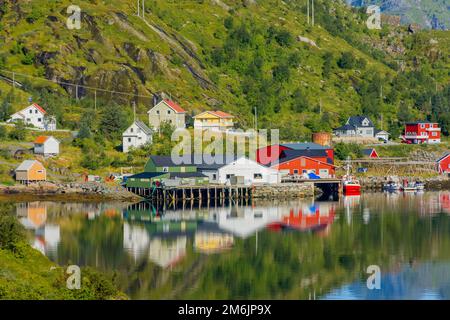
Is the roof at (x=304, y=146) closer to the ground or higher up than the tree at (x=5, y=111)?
closer to the ground

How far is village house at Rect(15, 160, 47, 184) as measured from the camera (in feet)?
260

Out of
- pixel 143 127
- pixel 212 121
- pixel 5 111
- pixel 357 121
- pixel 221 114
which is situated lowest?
pixel 143 127

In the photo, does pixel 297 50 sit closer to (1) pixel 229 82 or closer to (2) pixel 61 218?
(1) pixel 229 82

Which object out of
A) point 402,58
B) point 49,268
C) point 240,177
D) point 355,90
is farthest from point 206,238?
point 402,58

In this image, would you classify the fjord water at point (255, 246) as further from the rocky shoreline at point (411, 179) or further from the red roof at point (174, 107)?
the red roof at point (174, 107)

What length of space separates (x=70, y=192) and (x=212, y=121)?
27953 millimetres

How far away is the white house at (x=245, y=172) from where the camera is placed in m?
83.0

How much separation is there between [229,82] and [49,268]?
3263 inches

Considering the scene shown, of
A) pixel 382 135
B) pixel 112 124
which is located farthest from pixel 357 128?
pixel 112 124

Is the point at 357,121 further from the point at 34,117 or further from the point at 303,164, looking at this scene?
the point at 34,117

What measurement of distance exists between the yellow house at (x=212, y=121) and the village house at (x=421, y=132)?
24.7 metres

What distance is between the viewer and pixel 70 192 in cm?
7800

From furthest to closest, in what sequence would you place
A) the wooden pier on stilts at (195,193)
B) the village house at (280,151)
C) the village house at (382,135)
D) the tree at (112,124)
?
the village house at (382,135) < the tree at (112,124) < the village house at (280,151) < the wooden pier on stilts at (195,193)

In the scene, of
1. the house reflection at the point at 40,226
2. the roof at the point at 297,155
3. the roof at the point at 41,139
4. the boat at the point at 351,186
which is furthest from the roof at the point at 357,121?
the house reflection at the point at 40,226
